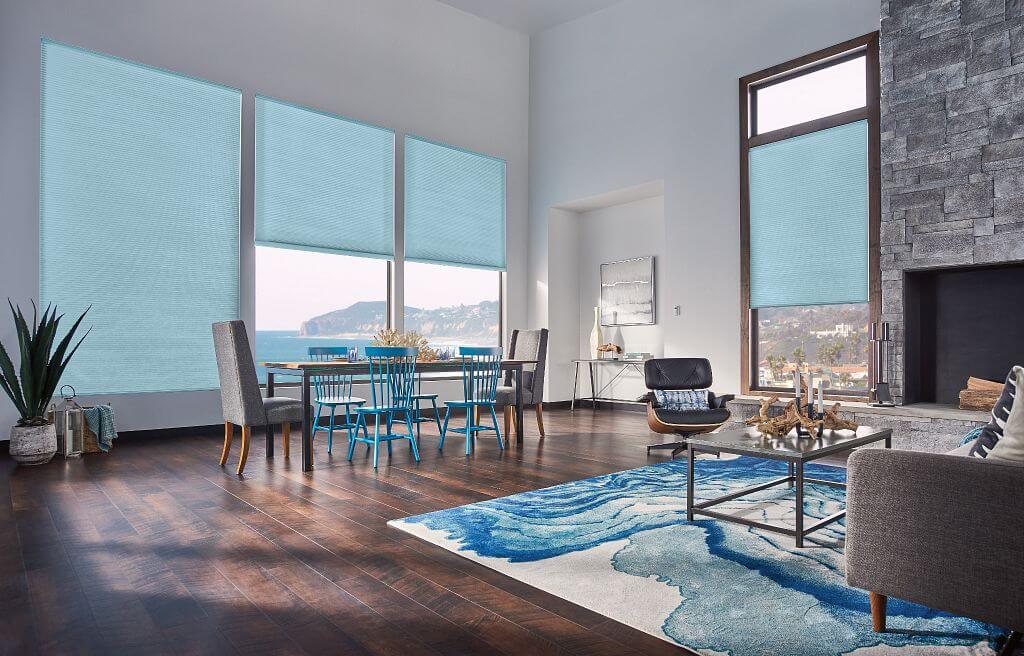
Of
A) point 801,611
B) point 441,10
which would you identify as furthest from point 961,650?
point 441,10

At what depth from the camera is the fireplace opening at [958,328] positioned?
5320mm

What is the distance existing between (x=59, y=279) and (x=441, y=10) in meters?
5.37

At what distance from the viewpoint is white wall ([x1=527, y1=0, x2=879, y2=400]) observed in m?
6.97

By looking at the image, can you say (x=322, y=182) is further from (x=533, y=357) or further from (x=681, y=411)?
(x=681, y=411)

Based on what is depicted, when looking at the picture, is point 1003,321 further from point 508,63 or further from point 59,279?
point 59,279

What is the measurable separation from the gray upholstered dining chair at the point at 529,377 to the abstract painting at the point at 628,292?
2.30 m

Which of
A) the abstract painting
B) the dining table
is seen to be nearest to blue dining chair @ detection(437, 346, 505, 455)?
the dining table

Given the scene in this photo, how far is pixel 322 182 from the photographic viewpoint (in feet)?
23.7

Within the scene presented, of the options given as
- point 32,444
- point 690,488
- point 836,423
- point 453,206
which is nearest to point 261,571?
point 690,488

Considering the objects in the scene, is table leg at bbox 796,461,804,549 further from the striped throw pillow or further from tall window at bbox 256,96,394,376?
tall window at bbox 256,96,394,376

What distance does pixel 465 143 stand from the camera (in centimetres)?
859

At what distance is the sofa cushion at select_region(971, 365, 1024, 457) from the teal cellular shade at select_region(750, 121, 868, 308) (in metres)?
3.90

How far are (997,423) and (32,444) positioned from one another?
18.8 ft

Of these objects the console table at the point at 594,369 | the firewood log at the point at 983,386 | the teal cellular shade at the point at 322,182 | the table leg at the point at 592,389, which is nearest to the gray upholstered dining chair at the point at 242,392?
the teal cellular shade at the point at 322,182
